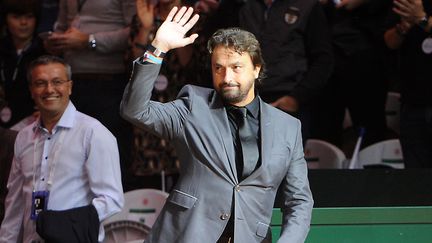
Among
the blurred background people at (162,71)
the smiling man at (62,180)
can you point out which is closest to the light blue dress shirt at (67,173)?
the smiling man at (62,180)

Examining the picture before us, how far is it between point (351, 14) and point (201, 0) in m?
1.22

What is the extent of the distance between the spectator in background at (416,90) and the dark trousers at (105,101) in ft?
6.00

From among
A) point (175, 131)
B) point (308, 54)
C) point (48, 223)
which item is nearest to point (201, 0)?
point (308, 54)

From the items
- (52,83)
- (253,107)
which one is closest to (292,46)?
(52,83)

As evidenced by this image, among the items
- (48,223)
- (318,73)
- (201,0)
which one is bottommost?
(48,223)

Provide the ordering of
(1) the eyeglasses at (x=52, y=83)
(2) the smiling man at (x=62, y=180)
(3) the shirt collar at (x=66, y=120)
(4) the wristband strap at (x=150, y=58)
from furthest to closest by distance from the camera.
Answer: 1. (1) the eyeglasses at (x=52, y=83)
2. (3) the shirt collar at (x=66, y=120)
3. (2) the smiling man at (x=62, y=180)
4. (4) the wristband strap at (x=150, y=58)

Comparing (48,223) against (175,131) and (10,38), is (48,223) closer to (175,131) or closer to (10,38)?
(175,131)

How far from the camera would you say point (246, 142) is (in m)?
4.50

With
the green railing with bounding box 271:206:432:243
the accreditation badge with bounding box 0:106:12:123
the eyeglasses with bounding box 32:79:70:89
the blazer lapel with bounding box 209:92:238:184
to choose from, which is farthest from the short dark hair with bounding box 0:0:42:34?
the blazer lapel with bounding box 209:92:238:184

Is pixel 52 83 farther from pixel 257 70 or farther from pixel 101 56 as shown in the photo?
pixel 257 70

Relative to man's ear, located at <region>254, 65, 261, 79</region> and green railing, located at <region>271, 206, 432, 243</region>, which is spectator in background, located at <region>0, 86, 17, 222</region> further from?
man's ear, located at <region>254, 65, 261, 79</region>

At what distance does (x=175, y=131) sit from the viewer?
4430mm

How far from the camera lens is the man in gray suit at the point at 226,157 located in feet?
14.4

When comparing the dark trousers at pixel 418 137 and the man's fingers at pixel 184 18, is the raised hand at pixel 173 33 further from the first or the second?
the dark trousers at pixel 418 137
